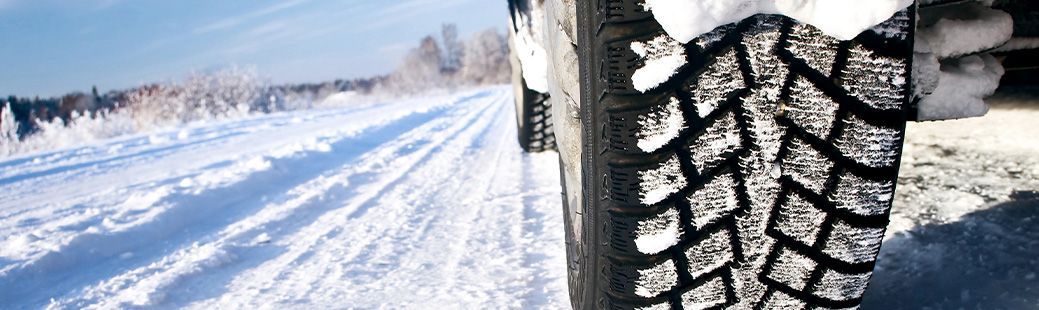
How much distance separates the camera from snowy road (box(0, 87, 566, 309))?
1.72m

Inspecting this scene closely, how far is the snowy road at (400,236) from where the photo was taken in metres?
1.40

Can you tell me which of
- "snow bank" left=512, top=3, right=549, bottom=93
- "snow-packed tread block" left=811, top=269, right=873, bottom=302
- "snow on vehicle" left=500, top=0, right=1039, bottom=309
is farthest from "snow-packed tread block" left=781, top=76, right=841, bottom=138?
"snow bank" left=512, top=3, right=549, bottom=93

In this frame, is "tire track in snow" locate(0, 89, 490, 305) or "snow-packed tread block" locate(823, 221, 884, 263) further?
"tire track in snow" locate(0, 89, 490, 305)

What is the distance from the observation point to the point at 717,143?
84cm

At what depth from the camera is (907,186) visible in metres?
1.82

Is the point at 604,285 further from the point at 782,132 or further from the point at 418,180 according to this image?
the point at 418,180

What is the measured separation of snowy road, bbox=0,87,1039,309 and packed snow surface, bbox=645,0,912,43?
2.24 ft

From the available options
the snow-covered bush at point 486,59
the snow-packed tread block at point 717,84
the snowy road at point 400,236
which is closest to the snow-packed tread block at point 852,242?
the snow-packed tread block at point 717,84

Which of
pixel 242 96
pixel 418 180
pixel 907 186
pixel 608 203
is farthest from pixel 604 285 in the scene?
pixel 242 96

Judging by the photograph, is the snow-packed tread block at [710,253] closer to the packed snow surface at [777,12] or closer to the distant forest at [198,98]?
the packed snow surface at [777,12]

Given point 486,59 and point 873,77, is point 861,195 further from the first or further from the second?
point 486,59

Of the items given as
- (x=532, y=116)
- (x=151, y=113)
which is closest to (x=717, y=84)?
(x=532, y=116)

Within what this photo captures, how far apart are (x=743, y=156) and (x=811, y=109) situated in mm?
104

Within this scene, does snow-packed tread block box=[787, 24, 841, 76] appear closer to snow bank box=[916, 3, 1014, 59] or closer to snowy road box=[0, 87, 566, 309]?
snow bank box=[916, 3, 1014, 59]
